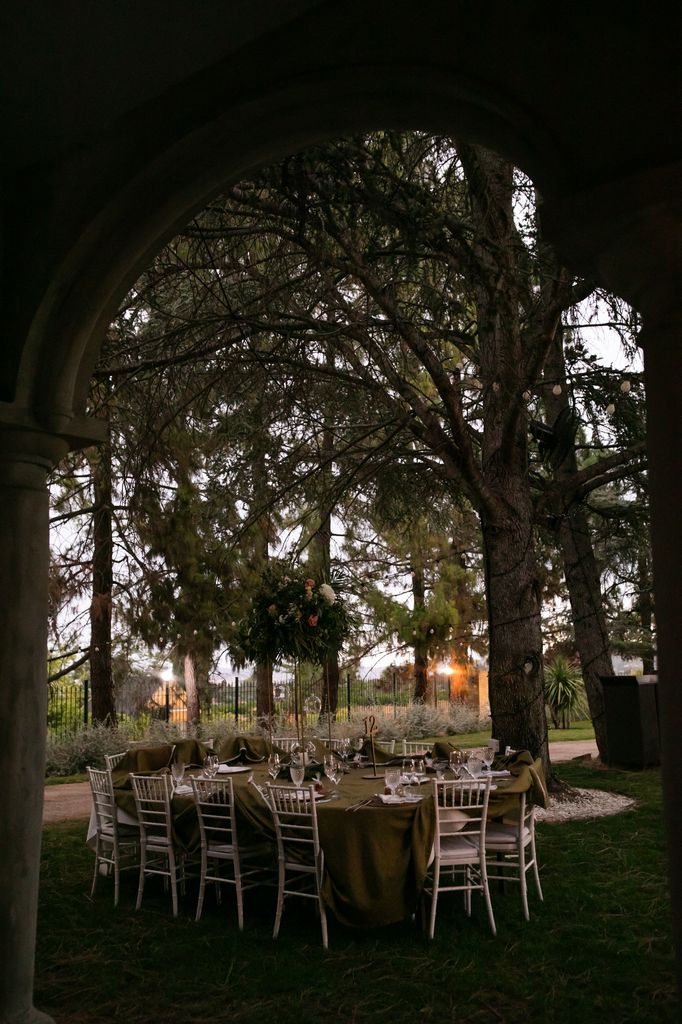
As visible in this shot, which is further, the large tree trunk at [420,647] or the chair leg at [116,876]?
the large tree trunk at [420,647]

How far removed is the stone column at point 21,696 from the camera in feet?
11.1

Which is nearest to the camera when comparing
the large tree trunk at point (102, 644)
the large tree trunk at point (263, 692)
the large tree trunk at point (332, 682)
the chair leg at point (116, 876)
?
the chair leg at point (116, 876)

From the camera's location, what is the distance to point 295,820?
5273 mm

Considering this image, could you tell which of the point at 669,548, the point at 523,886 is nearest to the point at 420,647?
the point at 523,886

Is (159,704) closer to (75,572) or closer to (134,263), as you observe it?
(75,572)

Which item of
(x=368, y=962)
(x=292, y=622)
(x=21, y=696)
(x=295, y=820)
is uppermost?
(x=292, y=622)

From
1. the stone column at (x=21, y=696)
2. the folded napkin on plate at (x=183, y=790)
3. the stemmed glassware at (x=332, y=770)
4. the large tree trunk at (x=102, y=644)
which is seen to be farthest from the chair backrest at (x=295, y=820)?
the large tree trunk at (x=102, y=644)

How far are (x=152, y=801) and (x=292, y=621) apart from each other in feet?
5.15

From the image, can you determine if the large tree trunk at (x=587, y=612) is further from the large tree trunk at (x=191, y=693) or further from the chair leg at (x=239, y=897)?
the chair leg at (x=239, y=897)

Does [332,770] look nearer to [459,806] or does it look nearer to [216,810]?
[216,810]

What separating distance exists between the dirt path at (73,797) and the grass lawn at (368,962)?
290 cm

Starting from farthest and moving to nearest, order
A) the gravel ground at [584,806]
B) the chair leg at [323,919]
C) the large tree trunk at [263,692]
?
the large tree trunk at [263,692] → the gravel ground at [584,806] → the chair leg at [323,919]

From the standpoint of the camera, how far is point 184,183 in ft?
10.9

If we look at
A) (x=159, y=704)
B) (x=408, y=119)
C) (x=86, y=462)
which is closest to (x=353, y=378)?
(x=408, y=119)
